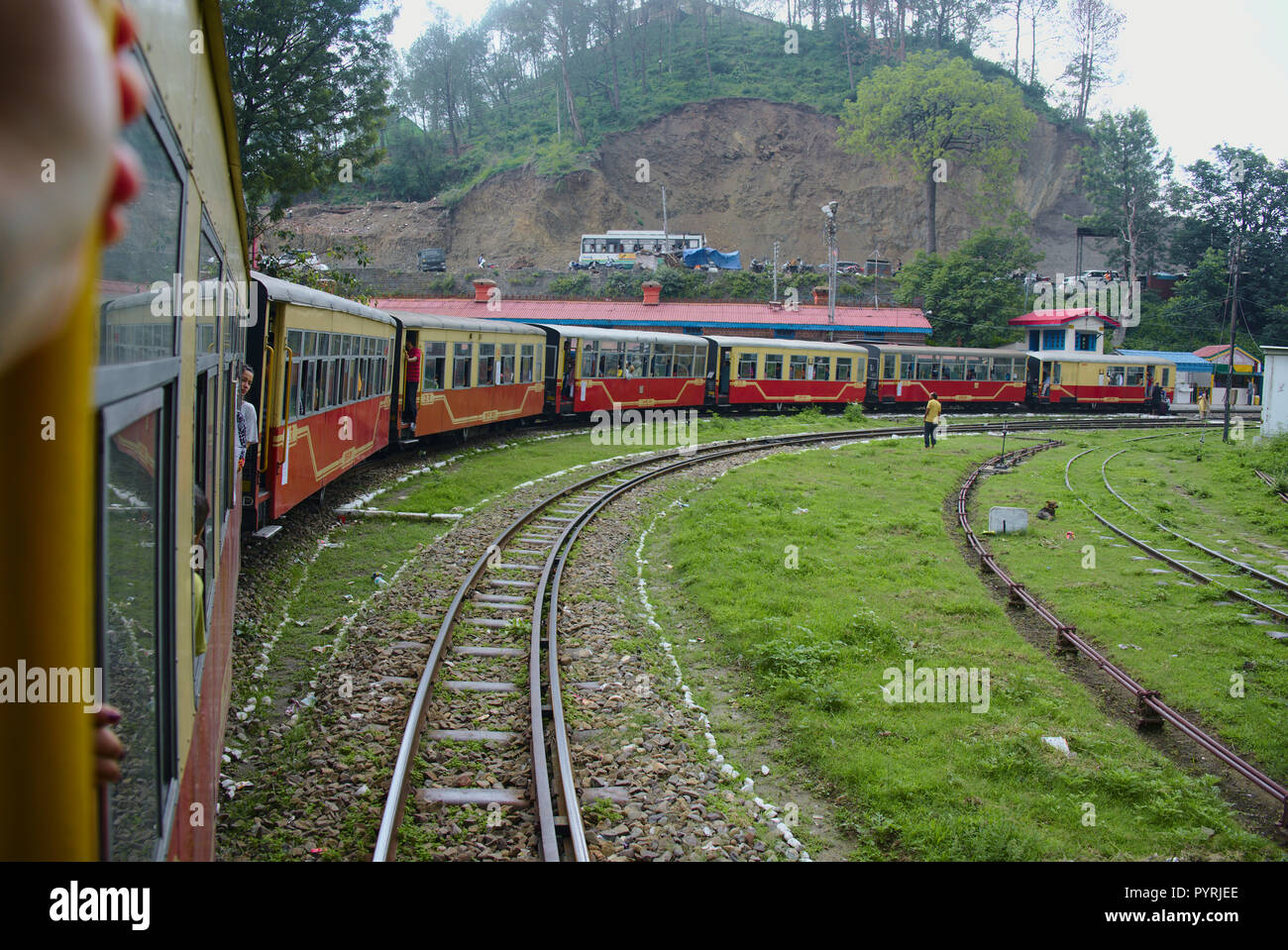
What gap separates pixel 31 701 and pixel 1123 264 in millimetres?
73877

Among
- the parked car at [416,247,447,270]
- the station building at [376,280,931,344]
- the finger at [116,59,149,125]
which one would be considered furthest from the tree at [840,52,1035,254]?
the finger at [116,59,149,125]

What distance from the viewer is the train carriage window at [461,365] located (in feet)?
66.1

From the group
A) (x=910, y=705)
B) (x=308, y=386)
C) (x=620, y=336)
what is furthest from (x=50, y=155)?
(x=620, y=336)

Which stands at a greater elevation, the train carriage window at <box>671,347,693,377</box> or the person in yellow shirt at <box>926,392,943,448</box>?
the train carriage window at <box>671,347,693,377</box>

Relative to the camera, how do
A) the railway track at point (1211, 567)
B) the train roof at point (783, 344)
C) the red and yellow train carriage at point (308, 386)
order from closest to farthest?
the red and yellow train carriage at point (308, 386) → the railway track at point (1211, 567) → the train roof at point (783, 344)

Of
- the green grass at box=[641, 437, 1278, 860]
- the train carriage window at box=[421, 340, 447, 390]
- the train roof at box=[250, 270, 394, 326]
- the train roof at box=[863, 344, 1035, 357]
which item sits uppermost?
the train roof at box=[863, 344, 1035, 357]

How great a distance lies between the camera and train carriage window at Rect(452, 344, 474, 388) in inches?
794

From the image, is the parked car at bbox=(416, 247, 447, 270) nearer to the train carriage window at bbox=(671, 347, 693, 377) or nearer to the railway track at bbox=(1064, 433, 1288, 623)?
the train carriage window at bbox=(671, 347, 693, 377)

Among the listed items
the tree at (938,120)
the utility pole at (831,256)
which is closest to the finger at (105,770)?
the utility pole at (831,256)

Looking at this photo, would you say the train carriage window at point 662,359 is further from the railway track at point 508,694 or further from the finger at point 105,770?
the finger at point 105,770

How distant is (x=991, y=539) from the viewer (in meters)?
15.2

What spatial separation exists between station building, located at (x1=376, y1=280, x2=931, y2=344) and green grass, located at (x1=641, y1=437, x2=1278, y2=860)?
102 ft

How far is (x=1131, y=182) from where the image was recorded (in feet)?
213

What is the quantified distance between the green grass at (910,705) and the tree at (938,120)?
50030mm
